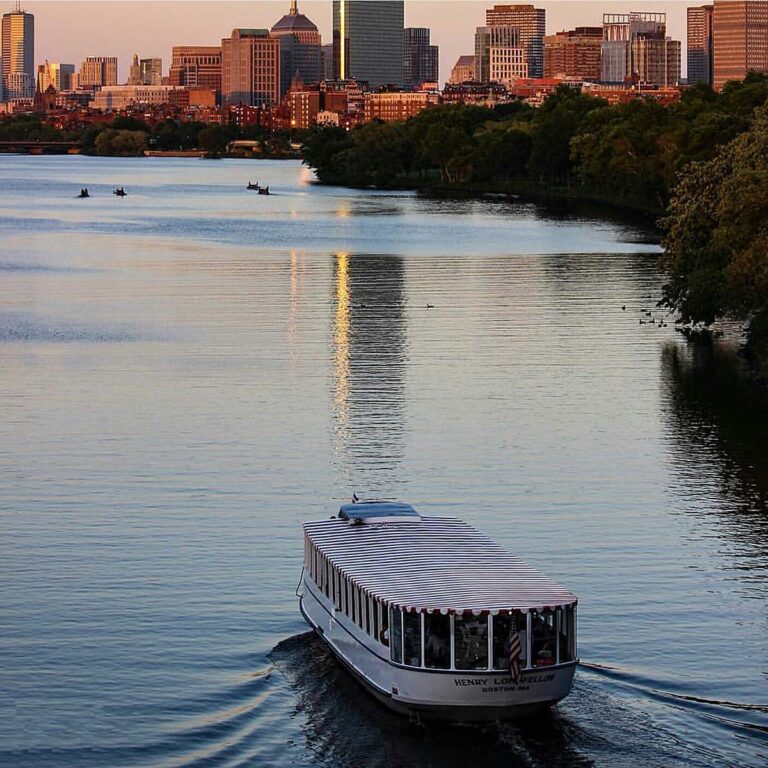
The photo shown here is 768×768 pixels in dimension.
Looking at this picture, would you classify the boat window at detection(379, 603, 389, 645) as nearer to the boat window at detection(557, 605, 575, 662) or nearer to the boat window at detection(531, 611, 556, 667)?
the boat window at detection(531, 611, 556, 667)

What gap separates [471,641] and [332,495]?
1751cm

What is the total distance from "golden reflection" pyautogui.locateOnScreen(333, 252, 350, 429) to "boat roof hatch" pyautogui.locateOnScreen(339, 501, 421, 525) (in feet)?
64.6

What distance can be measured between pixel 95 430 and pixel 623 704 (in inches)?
1030

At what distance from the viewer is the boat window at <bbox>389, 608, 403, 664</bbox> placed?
83.1 ft

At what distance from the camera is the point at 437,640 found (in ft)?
82.5

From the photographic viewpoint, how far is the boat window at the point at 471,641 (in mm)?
24984

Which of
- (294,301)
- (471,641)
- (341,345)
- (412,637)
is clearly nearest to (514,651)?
(471,641)

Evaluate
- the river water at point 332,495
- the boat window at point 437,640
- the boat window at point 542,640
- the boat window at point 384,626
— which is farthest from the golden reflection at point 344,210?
the boat window at point 437,640

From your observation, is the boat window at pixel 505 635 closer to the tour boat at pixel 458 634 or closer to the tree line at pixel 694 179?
the tour boat at pixel 458 634

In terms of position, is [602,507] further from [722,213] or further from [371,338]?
[371,338]

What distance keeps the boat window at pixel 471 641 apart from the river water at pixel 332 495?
1231mm

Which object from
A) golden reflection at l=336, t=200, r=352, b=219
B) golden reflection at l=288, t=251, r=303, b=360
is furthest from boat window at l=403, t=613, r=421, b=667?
golden reflection at l=336, t=200, r=352, b=219

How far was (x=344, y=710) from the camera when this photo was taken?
27344 millimetres

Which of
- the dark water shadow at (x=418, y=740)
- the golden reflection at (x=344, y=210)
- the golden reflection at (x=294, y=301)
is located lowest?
the dark water shadow at (x=418, y=740)
